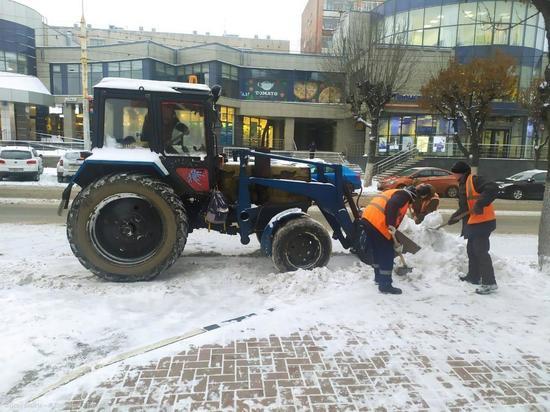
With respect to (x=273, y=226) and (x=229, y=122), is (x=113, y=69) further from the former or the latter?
(x=273, y=226)

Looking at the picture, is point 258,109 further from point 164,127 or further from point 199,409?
point 199,409

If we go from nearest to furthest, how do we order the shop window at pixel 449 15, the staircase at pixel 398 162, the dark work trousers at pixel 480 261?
the dark work trousers at pixel 480 261 < the staircase at pixel 398 162 < the shop window at pixel 449 15

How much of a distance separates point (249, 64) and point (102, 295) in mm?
35925

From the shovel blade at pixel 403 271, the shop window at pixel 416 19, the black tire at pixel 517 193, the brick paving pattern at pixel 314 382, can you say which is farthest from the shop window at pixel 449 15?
the brick paving pattern at pixel 314 382

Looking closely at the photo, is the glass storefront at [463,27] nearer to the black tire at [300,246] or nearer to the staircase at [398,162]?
the staircase at [398,162]

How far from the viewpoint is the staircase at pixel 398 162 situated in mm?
28734

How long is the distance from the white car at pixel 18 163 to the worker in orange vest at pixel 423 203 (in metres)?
17.9

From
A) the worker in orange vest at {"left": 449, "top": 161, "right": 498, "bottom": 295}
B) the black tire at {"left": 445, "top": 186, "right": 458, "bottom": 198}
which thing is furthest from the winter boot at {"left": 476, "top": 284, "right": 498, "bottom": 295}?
the black tire at {"left": 445, "top": 186, "right": 458, "bottom": 198}

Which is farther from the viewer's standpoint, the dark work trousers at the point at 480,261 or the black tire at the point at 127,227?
the black tire at the point at 127,227

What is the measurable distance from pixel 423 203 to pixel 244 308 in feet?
10.7

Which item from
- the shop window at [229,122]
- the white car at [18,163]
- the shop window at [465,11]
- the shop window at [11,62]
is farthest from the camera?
the shop window at [11,62]

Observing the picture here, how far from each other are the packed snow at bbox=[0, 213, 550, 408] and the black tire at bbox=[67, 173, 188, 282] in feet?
0.81

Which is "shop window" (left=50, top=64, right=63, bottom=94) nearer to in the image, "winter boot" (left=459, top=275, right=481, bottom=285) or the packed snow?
the packed snow

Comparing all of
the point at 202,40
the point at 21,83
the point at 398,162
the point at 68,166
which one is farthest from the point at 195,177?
the point at 202,40
